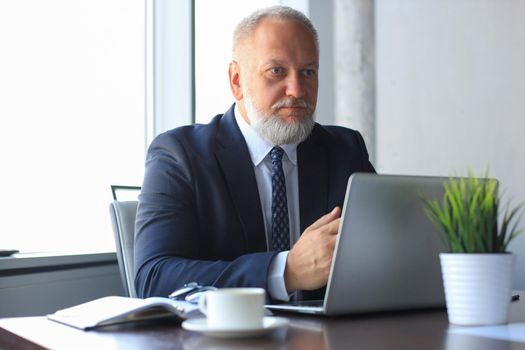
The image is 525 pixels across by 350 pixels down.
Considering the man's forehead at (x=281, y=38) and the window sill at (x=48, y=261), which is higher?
the man's forehead at (x=281, y=38)

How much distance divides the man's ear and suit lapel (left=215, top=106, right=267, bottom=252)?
0.63 ft

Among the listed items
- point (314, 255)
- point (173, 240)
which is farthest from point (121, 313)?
point (173, 240)

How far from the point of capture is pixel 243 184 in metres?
2.10

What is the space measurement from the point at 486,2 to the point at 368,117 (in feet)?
2.79

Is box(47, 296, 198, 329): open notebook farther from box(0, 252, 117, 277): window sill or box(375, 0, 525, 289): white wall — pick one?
box(375, 0, 525, 289): white wall

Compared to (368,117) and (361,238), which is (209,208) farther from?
(368,117)

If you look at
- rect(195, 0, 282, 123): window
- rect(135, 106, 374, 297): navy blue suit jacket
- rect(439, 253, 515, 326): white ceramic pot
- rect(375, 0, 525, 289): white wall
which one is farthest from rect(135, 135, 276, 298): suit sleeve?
rect(375, 0, 525, 289): white wall

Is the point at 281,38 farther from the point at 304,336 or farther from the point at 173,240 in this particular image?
the point at 304,336

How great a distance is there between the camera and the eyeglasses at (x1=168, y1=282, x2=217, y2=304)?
154 cm

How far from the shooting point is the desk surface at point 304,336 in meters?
1.12

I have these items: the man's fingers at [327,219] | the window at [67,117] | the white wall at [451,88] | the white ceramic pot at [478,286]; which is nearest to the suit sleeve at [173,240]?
the man's fingers at [327,219]

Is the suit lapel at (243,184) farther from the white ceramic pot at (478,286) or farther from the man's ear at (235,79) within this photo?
the white ceramic pot at (478,286)

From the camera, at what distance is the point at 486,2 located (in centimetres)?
374

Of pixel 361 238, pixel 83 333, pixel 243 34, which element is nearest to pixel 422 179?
pixel 361 238
